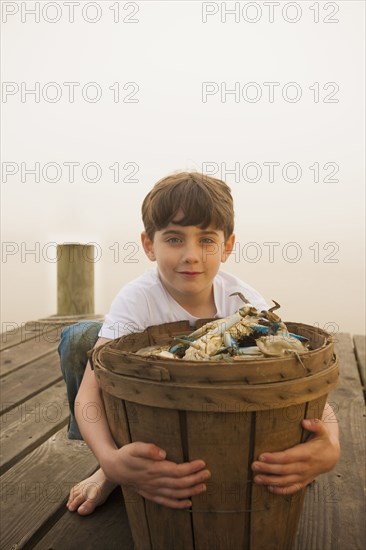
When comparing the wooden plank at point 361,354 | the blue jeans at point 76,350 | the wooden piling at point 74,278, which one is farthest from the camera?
the wooden piling at point 74,278

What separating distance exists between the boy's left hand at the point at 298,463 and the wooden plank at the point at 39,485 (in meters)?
0.87

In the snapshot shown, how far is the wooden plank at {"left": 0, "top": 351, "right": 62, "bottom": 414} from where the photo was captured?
290 centimetres

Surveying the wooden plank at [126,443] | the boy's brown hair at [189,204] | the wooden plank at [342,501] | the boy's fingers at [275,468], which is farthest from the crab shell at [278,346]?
the wooden plank at [342,501]

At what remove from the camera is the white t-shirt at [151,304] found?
185 cm

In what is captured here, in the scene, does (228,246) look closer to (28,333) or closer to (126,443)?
(126,443)

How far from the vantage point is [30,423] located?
8.45 feet

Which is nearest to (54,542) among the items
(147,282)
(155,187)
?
(147,282)

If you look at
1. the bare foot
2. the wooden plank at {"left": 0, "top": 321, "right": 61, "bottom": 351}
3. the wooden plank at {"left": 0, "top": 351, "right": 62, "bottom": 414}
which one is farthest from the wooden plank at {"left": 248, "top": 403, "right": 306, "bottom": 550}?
the wooden plank at {"left": 0, "top": 321, "right": 61, "bottom": 351}

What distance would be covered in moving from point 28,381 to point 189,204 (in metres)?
1.97

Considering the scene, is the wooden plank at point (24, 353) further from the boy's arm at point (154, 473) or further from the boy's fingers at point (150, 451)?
the boy's fingers at point (150, 451)

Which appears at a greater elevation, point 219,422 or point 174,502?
point 219,422

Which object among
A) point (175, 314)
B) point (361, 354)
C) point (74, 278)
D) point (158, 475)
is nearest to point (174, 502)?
point (158, 475)

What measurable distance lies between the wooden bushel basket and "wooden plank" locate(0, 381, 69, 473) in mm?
985

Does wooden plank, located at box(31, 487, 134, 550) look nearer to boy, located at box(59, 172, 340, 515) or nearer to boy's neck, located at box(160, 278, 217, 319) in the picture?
boy, located at box(59, 172, 340, 515)
